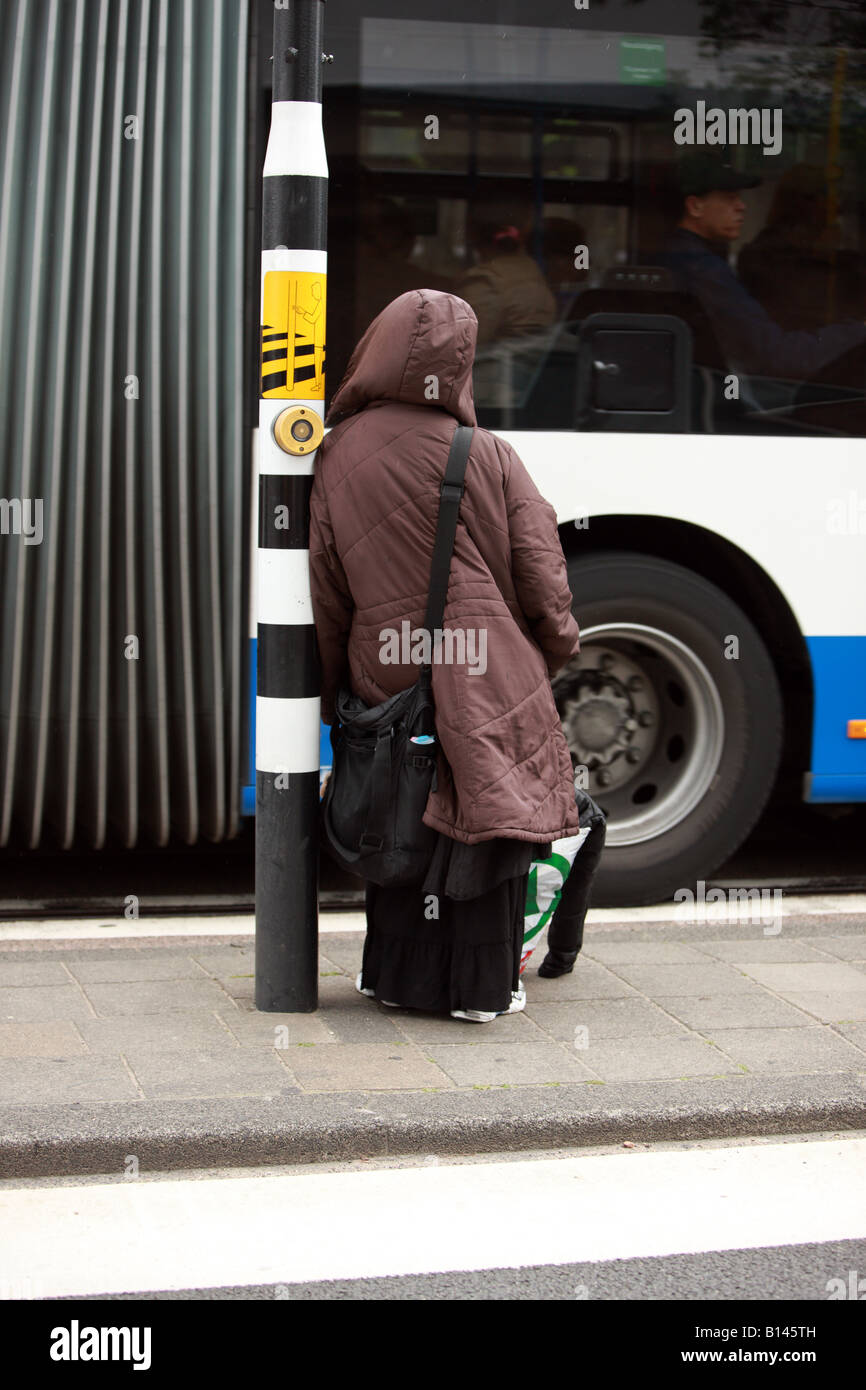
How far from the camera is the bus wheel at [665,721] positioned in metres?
5.81

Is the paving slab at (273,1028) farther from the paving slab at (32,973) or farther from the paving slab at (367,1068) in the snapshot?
the paving slab at (32,973)

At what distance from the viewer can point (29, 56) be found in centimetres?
512

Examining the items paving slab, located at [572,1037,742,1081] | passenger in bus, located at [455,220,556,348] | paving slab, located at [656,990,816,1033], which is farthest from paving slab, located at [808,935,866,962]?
passenger in bus, located at [455,220,556,348]

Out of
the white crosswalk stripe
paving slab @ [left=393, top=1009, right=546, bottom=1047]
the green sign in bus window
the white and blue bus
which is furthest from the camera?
the green sign in bus window

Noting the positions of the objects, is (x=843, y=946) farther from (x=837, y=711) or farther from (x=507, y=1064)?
(x=507, y=1064)

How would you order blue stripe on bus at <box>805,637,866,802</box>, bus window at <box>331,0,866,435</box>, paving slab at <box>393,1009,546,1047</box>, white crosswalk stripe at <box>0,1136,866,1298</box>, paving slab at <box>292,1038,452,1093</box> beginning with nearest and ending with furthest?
white crosswalk stripe at <box>0,1136,866,1298</box>, paving slab at <box>292,1038,452,1093</box>, paving slab at <box>393,1009,546,1047</box>, bus window at <box>331,0,866,435</box>, blue stripe on bus at <box>805,637,866,802</box>

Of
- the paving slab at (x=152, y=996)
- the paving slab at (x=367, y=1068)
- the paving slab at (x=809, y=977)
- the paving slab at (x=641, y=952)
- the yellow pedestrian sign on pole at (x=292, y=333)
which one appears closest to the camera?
the paving slab at (x=367, y=1068)

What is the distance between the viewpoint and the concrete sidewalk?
3.72 meters

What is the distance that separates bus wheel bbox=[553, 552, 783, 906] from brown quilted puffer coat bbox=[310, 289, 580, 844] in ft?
5.02

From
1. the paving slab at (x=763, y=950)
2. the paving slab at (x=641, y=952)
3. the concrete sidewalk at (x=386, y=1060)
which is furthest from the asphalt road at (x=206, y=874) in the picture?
the paving slab at (x=641, y=952)

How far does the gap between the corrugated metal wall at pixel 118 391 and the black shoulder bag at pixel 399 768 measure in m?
1.20

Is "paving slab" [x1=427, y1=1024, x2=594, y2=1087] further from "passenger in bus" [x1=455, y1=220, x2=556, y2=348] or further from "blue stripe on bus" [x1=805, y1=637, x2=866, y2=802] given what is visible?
"passenger in bus" [x1=455, y1=220, x2=556, y2=348]

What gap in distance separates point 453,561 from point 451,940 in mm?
968

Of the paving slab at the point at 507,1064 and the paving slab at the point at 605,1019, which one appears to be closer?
the paving slab at the point at 507,1064
